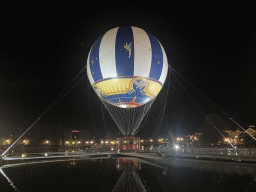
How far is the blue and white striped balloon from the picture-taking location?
16453mm

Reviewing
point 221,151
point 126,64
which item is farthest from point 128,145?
point 126,64

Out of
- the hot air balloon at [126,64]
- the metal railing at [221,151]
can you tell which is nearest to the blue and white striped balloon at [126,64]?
the hot air balloon at [126,64]

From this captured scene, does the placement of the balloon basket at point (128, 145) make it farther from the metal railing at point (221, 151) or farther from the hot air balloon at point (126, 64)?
the hot air balloon at point (126, 64)

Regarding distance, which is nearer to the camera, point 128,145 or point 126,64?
point 126,64

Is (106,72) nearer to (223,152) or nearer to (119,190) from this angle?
(119,190)

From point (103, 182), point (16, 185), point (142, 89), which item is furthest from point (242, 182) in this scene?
point (16, 185)

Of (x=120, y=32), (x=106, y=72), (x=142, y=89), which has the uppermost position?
(x=120, y=32)

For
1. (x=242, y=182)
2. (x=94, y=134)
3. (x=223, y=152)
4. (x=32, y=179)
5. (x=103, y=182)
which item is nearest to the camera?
(x=242, y=182)

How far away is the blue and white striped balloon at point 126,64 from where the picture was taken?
16453 mm

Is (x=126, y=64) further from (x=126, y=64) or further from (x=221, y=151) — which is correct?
(x=221, y=151)

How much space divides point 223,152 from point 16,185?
683 inches

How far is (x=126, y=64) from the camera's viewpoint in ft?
54.0

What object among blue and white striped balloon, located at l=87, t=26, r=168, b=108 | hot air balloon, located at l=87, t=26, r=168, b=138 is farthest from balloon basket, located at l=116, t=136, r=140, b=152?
blue and white striped balloon, located at l=87, t=26, r=168, b=108

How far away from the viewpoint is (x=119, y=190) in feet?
29.3
